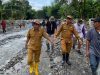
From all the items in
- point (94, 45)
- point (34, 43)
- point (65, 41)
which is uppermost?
point (94, 45)

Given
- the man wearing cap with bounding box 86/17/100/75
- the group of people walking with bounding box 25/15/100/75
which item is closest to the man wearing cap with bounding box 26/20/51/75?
the group of people walking with bounding box 25/15/100/75

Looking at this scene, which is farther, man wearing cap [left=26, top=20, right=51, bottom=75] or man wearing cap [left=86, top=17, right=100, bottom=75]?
man wearing cap [left=26, top=20, right=51, bottom=75]

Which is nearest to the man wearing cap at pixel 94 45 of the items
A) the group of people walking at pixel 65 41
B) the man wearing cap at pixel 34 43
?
the group of people walking at pixel 65 41

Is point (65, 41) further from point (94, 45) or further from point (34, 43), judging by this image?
point (94, 45)

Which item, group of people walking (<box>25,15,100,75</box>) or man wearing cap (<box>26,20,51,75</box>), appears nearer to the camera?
group of people walking (<box>25,15,100,75</box>)

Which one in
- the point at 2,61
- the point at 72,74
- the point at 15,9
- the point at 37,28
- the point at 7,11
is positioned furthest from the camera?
the point at 15,9

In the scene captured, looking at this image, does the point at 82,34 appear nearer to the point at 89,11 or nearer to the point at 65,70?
the point at 65,70

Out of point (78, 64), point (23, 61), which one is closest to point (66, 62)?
point (78, 64)

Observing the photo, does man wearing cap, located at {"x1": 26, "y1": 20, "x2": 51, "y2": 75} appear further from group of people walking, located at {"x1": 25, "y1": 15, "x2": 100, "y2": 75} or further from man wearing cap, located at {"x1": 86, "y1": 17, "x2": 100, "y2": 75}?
man wearing cap, located at {"x1": 86, "y1": 17, "x2": 100, "y2": 75}

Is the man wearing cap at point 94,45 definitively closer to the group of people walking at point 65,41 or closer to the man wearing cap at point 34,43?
the group of people walking at point 65,41

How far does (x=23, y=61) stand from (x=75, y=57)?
90.3 inches

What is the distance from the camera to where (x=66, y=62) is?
12812mm

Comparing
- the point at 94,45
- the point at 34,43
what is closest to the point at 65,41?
the point at 34,43

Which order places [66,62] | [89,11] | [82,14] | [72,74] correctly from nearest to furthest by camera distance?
[72,74] → [66,62] → [82,14] → [89,11]
